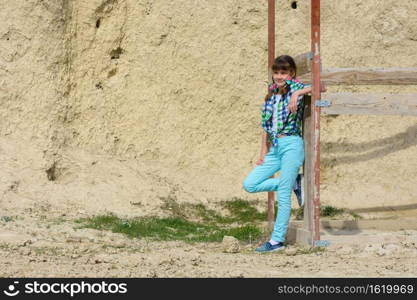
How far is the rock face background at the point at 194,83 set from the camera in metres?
10.5

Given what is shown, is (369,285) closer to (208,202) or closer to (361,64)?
(208,202)

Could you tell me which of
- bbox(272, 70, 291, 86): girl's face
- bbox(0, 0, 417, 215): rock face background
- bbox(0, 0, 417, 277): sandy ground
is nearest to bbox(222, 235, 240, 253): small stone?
bbox(272, 70, 291, 86): girl's face

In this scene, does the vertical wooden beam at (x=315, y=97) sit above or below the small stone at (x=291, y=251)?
above

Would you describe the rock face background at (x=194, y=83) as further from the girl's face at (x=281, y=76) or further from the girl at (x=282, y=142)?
the girl's face at (x=281, y=76)

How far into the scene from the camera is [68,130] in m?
10.6

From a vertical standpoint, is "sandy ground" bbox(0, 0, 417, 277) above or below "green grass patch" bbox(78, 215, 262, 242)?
above

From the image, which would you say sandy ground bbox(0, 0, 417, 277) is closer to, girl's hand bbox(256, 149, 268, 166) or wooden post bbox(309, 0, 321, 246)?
girl's hand bbox(256, 149, 268, 166)

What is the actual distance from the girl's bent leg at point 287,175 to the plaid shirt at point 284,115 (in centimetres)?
12

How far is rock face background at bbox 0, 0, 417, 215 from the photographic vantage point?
10.5 meters

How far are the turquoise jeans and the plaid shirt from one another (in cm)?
7

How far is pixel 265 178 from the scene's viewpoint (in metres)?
7.46

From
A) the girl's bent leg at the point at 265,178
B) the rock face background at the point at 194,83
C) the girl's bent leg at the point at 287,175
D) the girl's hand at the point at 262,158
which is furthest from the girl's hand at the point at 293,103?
the rock face background at the point at 194,83

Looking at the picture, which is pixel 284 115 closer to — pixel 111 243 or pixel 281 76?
pixel 281 76

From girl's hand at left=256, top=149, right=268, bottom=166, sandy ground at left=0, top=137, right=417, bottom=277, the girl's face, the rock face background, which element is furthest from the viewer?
the rock face background
